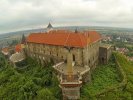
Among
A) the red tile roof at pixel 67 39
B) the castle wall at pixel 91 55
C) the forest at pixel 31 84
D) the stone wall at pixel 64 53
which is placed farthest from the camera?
the castle wall at pixel 91 55

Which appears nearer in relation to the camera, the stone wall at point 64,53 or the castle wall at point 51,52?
the stone wall at point 64,53

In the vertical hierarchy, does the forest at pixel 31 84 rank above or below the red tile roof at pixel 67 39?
below

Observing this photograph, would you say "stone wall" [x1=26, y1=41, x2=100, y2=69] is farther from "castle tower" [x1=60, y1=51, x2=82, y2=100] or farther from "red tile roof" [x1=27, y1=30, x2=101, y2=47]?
"castle tower" [x1=60, y1=51, x2=82, y2=100]

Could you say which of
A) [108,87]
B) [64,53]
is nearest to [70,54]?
[64,53]

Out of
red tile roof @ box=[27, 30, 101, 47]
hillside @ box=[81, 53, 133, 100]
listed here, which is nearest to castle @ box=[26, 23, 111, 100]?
red tile roof @ box=[27, 30, 101, 47]

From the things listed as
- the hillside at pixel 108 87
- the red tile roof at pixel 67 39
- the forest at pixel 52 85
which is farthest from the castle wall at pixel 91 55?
the hillside at pixel 108 87

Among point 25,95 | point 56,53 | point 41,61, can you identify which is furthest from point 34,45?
point 25,95

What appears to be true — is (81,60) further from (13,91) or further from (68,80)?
(13,91)

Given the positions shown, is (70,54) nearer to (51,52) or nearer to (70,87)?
(70,87)

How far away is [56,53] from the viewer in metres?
53.7

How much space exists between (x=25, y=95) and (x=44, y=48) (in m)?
16.0

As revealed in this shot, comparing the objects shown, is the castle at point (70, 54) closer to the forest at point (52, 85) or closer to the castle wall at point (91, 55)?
the castle wall at point (91, 55)

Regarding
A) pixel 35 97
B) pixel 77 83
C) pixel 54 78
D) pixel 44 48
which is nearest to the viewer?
pixel 77 83

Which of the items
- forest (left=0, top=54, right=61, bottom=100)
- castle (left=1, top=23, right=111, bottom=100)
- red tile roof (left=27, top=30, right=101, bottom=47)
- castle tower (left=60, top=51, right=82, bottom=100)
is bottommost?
forest (left=0, top=54, right=61, bottom=100)
